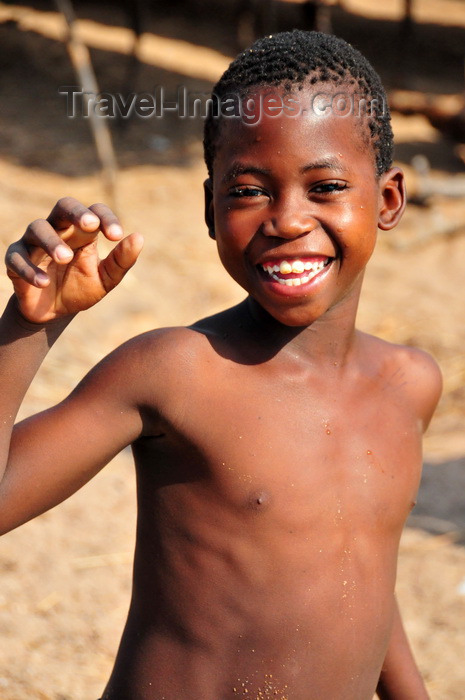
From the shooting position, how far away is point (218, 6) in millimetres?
13820

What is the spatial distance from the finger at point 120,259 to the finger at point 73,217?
0.06 metres

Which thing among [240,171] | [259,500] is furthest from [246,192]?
[259,500]

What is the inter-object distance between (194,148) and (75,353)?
196 inches

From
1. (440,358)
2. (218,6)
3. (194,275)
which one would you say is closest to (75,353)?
(194,275)

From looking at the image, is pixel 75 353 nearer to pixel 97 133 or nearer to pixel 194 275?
pixel 194 275

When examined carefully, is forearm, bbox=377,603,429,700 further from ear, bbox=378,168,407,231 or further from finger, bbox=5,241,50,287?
finger, bbox=5,241,50,287

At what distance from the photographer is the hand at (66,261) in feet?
4.27

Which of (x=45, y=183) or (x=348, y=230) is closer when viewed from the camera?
(x=348, y=230)

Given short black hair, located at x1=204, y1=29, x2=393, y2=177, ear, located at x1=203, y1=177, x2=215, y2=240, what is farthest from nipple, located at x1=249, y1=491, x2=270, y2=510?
short black hair, located at x1=204, y1=29, x2=393, y2=177

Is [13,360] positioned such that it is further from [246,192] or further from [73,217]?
[246,192]

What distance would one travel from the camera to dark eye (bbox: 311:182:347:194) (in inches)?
60.4

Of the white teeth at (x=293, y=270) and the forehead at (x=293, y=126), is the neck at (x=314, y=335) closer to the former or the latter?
the white teeth at (x=293, y=270)

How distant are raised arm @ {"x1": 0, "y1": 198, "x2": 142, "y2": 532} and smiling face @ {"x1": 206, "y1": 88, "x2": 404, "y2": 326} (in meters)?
0.24

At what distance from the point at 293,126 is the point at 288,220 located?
0.51ft
